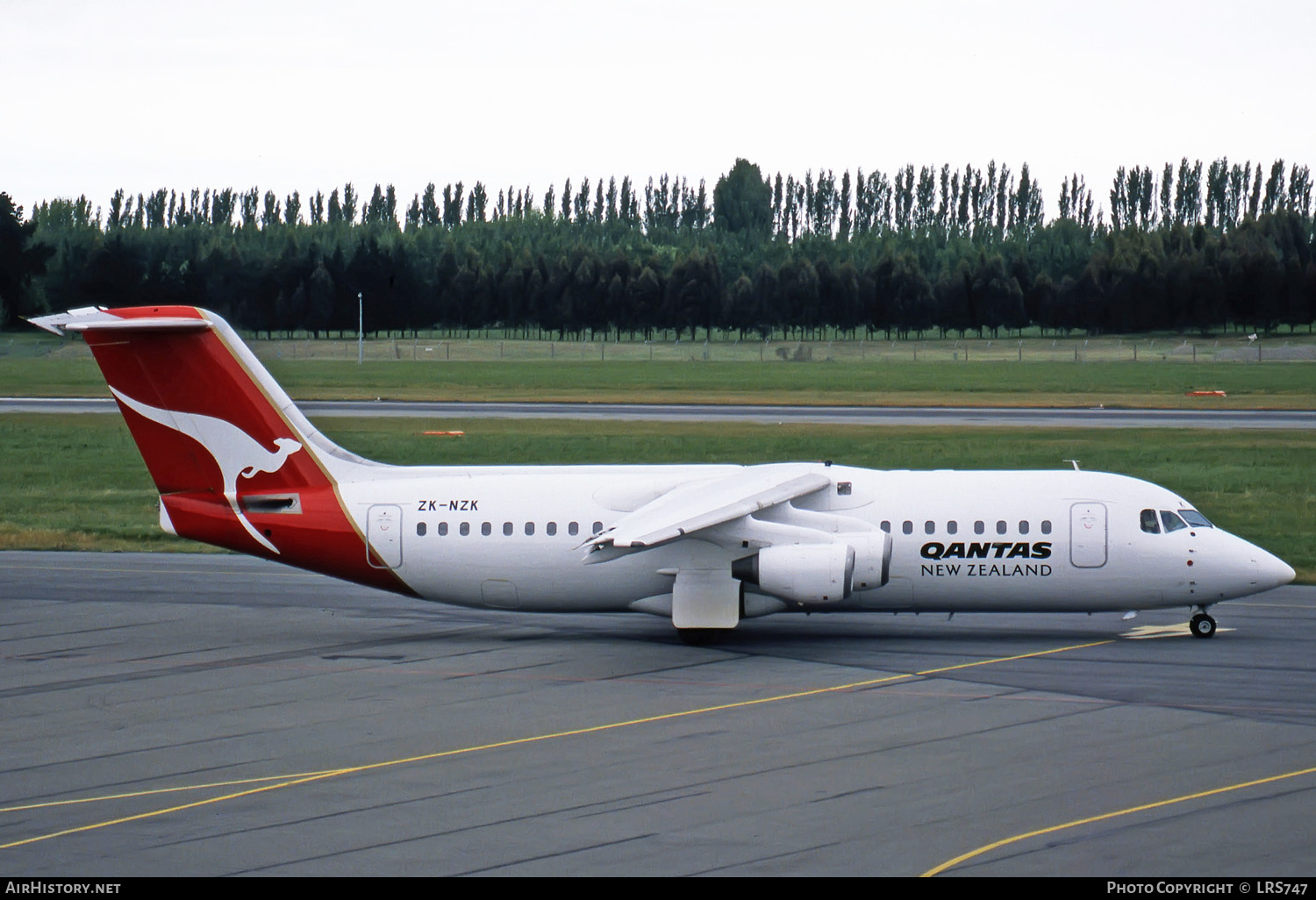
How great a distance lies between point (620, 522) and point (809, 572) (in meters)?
3.50

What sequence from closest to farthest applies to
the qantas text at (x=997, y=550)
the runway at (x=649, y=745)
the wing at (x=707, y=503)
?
the runway at (x=649, y=745), the wing at (x=707, y=503), the qantas text at (x=997, y=550)

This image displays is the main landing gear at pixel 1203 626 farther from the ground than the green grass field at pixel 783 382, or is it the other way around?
the green grass field at pixel 783 382

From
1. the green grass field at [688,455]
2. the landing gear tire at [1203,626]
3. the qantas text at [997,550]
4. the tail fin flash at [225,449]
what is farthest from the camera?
the green grass field at [688,455]

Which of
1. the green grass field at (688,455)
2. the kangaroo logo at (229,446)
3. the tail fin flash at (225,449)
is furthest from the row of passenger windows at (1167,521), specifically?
the kangaroo logo at (229,446)

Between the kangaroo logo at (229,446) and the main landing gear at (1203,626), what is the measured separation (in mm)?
17292

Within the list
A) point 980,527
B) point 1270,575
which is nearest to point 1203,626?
point 1270,575

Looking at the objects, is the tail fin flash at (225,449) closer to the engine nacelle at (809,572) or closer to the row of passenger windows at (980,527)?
the engine nacelle at (809,572)

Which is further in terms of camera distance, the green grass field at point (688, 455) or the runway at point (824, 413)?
the runway at point (824, 413)

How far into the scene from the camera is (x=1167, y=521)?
27812mm

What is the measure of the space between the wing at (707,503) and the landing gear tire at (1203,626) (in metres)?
→ 7.25

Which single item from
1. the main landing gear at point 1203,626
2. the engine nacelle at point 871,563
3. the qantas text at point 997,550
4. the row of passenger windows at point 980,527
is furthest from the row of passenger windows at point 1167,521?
the engine nacelle at point 871,563

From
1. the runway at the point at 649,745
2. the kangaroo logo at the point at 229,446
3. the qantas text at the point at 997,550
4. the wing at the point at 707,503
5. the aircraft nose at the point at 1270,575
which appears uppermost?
the kangaroo logo at the point at 229,446

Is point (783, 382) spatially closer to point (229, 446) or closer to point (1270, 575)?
point (1270, 575)

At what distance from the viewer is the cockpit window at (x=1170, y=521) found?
1089 inches
